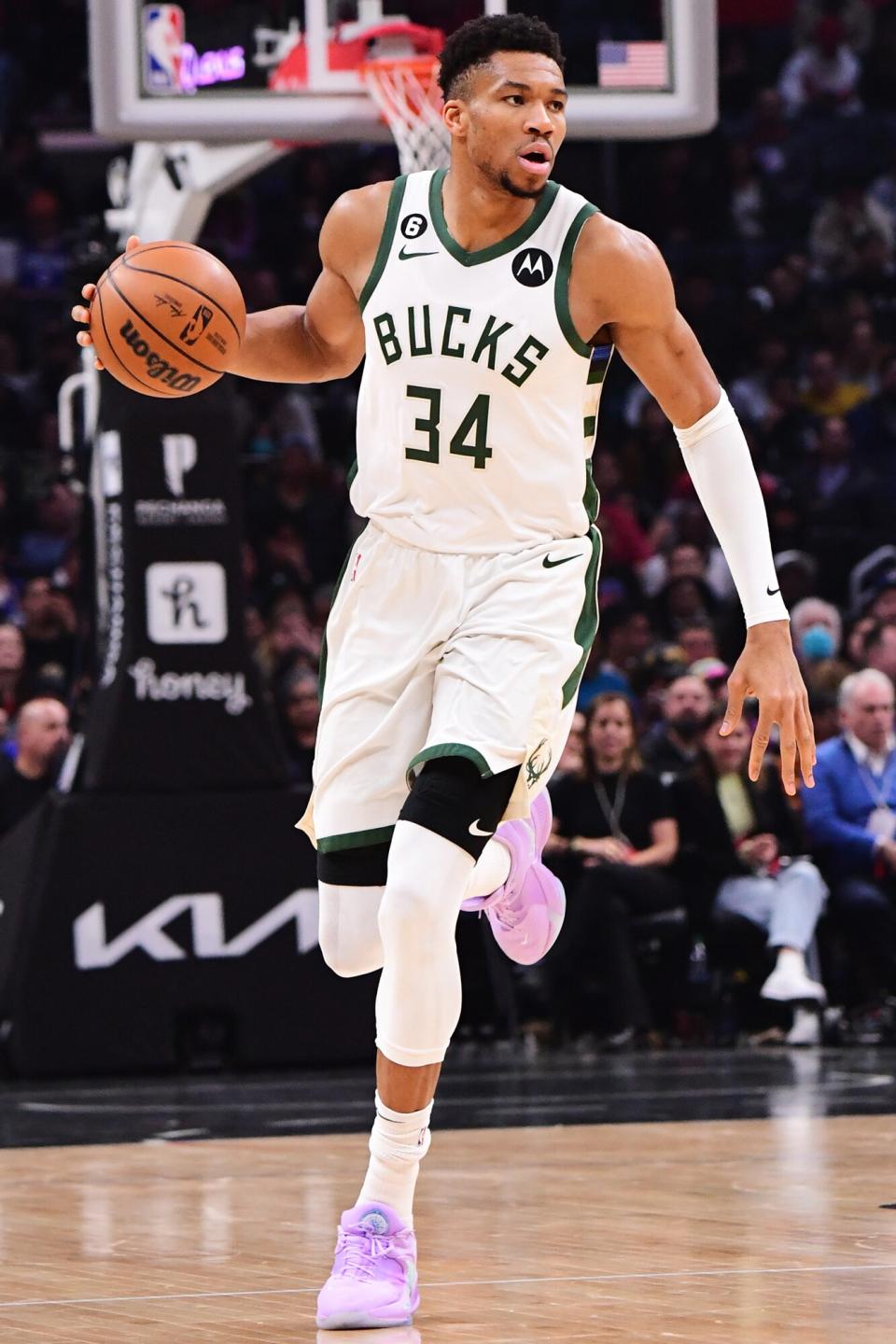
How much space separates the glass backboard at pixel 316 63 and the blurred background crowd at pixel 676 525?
22 cm

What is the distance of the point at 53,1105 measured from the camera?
7902 millimetres

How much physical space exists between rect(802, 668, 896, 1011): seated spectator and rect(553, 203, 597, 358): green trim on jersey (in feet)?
19.7

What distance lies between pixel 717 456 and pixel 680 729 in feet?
20.3

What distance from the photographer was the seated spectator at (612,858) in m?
9.71

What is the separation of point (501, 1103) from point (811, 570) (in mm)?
6210

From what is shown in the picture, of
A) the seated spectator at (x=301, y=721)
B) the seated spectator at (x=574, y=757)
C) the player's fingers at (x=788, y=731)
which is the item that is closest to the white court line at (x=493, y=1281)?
the player's fingers at (x=788, y=731)

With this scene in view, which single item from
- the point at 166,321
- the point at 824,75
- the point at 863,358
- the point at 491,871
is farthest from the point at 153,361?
the point at 824,75

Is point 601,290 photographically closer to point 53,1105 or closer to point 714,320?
point 53,1105

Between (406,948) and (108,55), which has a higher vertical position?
(108,55)

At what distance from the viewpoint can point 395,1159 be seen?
13.4ft

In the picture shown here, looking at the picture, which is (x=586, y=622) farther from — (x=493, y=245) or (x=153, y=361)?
(x=153, y=361)

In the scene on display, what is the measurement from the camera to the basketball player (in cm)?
411

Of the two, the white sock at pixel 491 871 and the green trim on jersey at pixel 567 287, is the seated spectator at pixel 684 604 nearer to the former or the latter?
the white sock at pixel 491 871

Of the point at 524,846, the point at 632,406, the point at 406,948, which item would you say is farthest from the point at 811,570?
the point at 406,948
